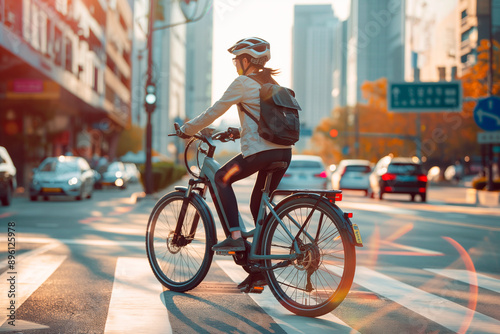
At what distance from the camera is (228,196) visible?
5.27 metres

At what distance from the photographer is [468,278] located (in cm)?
675

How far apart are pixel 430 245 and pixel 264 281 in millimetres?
5450

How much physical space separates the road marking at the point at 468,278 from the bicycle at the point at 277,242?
6.81 ft

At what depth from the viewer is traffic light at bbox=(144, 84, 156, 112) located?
21234 millimetres

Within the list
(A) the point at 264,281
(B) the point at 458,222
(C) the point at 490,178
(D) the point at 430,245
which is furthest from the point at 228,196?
(C) the point at 490,178

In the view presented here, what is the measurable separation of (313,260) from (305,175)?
1997 centimetres

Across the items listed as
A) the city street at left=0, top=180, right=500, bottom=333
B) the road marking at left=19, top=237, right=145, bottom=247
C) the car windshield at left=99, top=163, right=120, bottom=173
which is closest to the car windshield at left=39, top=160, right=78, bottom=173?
the car windshield at left=99, top=163, right=120, bottom=173

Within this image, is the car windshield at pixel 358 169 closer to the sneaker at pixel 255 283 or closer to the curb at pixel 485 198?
the curb at pixel 485 198

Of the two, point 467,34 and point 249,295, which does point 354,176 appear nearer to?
point 249,295

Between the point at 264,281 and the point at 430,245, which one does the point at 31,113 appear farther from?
the point at 264,281

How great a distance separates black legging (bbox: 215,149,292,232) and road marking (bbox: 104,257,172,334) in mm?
814

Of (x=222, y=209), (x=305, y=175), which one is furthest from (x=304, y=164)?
(x=222, y=209)

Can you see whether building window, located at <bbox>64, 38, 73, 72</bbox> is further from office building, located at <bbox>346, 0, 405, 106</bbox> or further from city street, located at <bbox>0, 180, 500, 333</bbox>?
office building, located at <bbox>346, 0, 405, 106</bbox>

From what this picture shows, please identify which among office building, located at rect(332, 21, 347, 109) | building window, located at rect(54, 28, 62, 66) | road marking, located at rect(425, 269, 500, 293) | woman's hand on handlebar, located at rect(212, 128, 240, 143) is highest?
office building, located at rect(332, 21, 347, 109)
